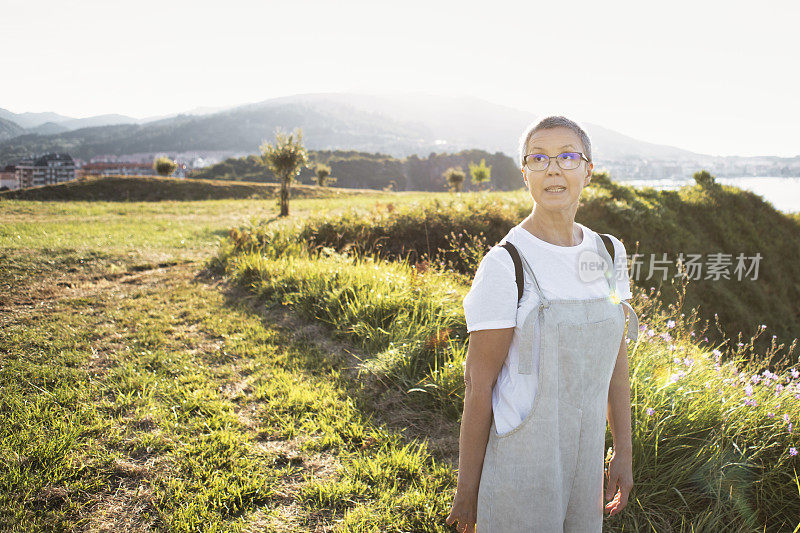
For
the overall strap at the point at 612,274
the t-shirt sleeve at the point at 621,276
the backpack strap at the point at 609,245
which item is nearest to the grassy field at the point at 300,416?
the overall strap at the point at 612,274

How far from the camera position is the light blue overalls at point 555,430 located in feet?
5.07

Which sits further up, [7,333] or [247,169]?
[247,169]

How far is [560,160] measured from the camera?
167 cm

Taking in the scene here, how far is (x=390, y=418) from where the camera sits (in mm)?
4027

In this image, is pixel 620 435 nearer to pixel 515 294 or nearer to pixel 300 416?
pixel 515 294

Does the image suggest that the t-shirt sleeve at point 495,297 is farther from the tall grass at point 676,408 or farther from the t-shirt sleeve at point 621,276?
the tall grass at point 676,408

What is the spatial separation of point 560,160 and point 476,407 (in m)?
1.03

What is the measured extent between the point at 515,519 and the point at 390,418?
252 centimetres

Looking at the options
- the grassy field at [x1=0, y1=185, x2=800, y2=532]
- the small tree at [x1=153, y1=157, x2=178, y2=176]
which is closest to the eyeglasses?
the grassy field at [x1=0, y1=185, x2=800, y2=532]

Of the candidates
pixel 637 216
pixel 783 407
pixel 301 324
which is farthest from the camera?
pixel 637 216

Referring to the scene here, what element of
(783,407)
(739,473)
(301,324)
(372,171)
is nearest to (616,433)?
(739,473)

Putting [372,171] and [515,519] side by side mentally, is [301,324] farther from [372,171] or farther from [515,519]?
[372,171]

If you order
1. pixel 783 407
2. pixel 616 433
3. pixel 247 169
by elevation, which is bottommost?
pixel 783 407

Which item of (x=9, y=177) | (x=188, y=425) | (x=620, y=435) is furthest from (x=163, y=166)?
(x=9, y=177)
